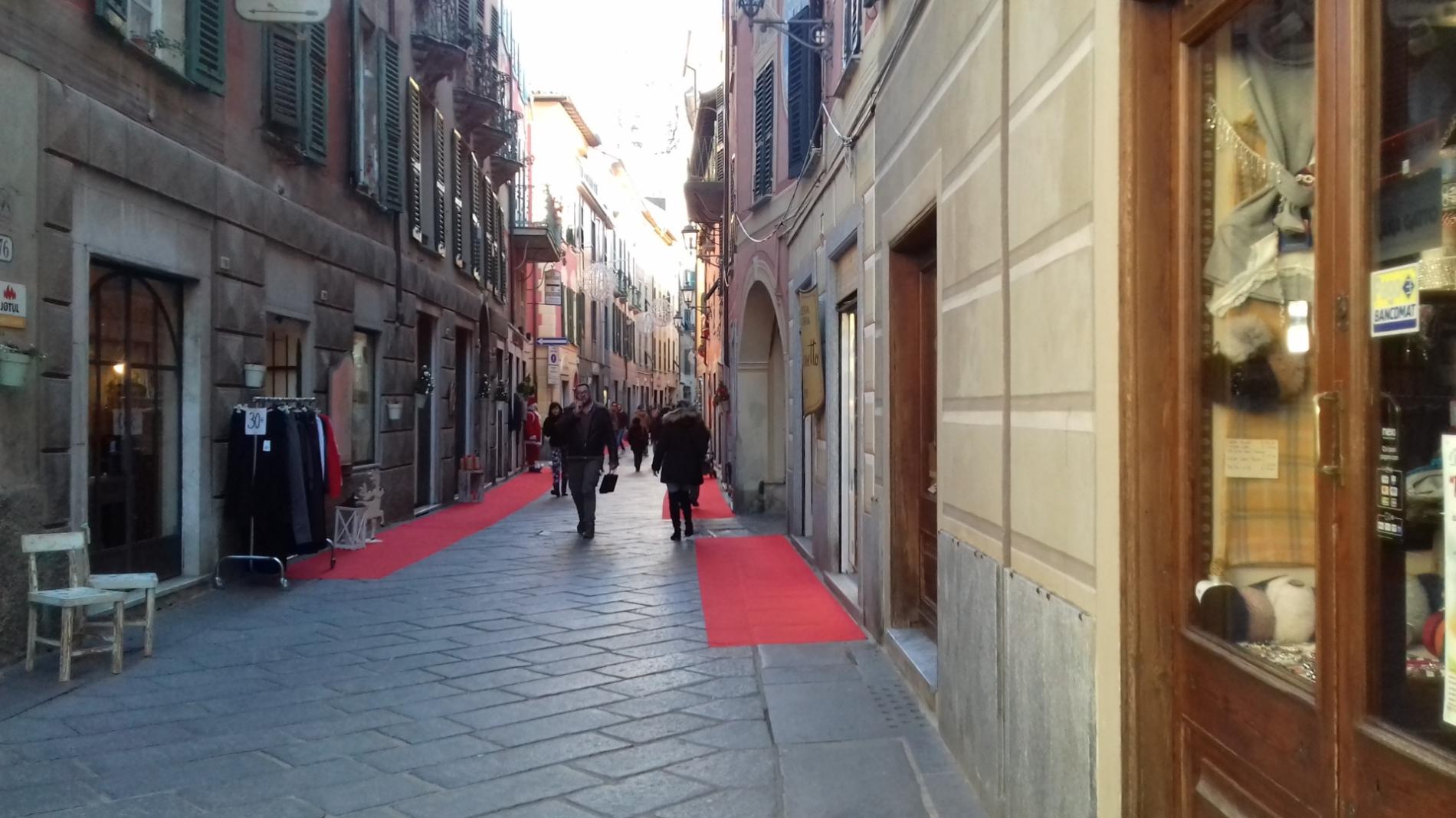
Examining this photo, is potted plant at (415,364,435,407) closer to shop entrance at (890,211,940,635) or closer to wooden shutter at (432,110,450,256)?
wooden shutter at (432,110,450,256)

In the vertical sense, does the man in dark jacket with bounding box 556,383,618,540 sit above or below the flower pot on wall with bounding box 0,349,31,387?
below

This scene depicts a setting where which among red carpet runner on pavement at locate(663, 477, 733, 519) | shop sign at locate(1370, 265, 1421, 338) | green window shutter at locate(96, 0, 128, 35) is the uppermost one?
green window shutter at locate(96, 0, 128, 35)

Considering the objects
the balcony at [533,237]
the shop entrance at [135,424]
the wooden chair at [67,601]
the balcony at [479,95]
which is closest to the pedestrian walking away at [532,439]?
the balcony at [533,237]

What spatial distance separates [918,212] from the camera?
17.7 feet

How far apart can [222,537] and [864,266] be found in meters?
5.70

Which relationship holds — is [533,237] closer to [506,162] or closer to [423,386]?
[506,162]

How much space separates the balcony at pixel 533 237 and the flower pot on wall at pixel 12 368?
18557 mm

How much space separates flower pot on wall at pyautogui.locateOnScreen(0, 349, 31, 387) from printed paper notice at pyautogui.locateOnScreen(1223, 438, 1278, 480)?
623 cm

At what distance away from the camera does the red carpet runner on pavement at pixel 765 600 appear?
725cm

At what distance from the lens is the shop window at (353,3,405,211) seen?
12695mm

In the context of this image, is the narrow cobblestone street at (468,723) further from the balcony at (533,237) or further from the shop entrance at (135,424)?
the balcony at (533,237)

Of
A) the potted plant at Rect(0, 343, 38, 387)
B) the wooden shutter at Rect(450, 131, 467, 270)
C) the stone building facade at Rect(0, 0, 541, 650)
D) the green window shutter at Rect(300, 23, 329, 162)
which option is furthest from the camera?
the wooden shutter at Rect(450, 131, 467, 270)

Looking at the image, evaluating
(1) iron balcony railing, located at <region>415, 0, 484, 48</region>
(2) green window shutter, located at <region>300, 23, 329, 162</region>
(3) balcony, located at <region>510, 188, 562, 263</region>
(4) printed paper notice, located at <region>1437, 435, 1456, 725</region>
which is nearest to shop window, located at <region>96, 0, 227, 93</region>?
(2) green window shutter, located at <region>300, 23, 329, 162</region>

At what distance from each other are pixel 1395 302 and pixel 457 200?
695 inches
